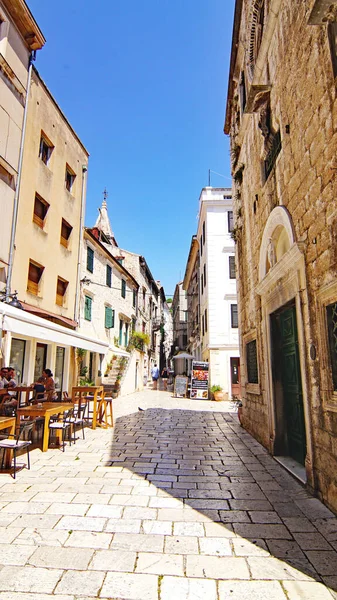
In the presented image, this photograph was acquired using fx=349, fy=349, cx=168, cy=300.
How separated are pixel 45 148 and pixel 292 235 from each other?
468 inches

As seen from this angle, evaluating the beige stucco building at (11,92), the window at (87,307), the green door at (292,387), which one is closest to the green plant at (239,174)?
the green door at (292,387)

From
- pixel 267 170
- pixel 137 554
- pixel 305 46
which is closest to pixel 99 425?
pixel 137 554

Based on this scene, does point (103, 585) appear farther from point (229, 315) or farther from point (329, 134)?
point (229, 315)

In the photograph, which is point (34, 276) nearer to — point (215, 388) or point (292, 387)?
point (292, 387)

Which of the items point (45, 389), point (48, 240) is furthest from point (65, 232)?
point (45, 389)

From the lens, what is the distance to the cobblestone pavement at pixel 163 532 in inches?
95.5

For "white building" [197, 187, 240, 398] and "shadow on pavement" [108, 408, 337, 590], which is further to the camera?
"white building" [197, 187, 240, 398]

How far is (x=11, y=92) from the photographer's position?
1081 cm

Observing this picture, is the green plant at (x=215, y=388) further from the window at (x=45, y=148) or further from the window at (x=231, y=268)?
the window at (x=45, y=148)

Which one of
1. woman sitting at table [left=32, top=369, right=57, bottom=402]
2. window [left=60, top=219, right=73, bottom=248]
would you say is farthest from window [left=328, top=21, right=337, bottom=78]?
window [left=60, top=219, right=73, bottom=248]

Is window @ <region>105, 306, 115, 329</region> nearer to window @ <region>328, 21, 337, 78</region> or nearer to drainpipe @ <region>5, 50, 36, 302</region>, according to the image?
drainpipe @ <region>5, 50, 36, 302</region>

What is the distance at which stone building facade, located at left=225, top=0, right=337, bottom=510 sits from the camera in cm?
387

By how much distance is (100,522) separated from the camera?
11.1 ft

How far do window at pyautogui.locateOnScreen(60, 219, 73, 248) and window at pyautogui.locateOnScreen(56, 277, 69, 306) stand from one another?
5.16 feet
